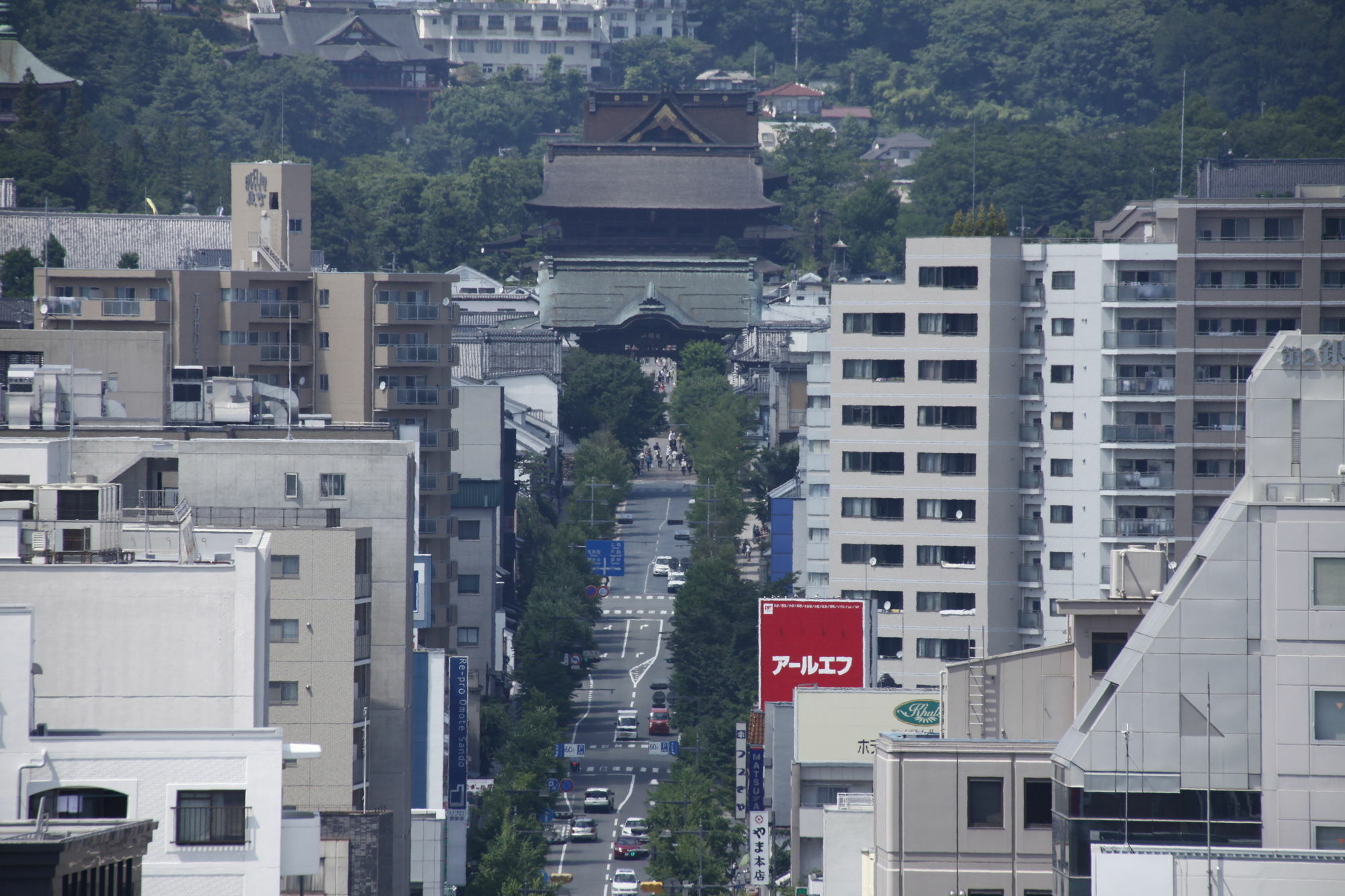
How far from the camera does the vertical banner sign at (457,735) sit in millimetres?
57625

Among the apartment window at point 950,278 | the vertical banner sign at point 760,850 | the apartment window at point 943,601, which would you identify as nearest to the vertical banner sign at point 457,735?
the vertical banner sign at point 760,850

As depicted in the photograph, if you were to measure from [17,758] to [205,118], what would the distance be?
576 ft

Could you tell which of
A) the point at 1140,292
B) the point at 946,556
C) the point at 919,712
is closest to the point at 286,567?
the point at 919,712

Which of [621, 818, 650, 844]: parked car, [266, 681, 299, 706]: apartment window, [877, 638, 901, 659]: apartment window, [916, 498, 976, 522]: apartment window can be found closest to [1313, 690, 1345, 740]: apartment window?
[266, 681, 299, 706]: apartment window

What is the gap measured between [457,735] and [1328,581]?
115 feet

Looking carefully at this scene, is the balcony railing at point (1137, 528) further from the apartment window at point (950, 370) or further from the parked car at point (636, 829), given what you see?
the parked car at point (636, 829)

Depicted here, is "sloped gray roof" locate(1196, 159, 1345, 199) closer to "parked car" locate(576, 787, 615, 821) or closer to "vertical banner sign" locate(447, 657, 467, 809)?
"parked car" locate(576, 787, 615, 821)

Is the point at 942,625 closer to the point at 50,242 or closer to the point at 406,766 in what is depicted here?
the point at 406,766

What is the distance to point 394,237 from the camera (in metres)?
164

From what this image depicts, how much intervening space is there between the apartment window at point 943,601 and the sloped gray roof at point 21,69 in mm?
79874

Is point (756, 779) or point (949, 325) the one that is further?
point (949, 325)

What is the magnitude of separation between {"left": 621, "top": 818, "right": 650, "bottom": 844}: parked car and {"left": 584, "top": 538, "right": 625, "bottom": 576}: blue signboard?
80.6ft

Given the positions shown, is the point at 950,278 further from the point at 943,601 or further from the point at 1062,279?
the point at 943,601

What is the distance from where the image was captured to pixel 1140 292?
68875 millimetres
